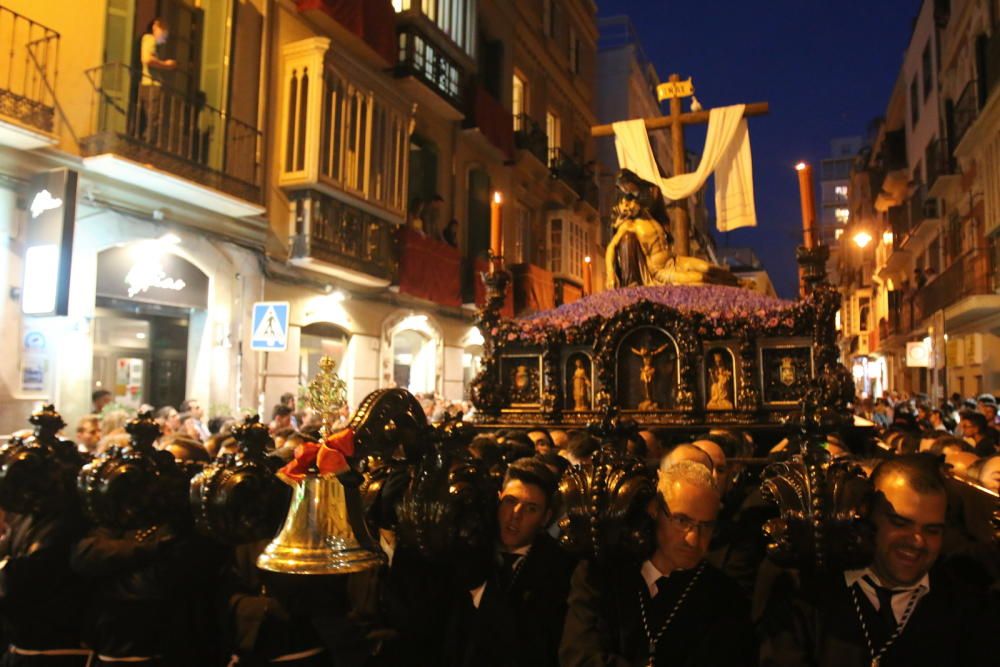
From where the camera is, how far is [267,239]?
43.1 ft

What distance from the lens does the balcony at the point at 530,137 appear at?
22078mm

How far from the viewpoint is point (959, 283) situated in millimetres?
18906

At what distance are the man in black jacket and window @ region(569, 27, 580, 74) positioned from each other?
26.5 m

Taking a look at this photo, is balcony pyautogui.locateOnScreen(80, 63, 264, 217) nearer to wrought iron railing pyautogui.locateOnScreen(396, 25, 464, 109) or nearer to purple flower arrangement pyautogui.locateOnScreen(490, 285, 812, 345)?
wrought iron railing pyautogui.locateOnScreen(396, 25, 464, 109)

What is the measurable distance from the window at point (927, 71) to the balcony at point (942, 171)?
2476 mm

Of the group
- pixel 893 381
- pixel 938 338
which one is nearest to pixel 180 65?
pixel 938 338

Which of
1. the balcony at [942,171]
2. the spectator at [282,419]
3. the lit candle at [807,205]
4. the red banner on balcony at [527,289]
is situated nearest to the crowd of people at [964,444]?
the lit candle at [807,205]

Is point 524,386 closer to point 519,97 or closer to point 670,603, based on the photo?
point 670,603

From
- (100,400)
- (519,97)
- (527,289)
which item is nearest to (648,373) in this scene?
(100,400)

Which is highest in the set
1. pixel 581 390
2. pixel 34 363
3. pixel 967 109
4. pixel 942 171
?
pixel 967 109

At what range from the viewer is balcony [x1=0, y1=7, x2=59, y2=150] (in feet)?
28.7

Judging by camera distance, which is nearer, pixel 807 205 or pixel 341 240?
pixel 807 205

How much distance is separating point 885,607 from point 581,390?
522 centimetres

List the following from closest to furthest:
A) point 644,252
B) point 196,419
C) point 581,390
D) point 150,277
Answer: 1. point 581,390
2. point 644,252
3. point 196,419
4. point 150,277
